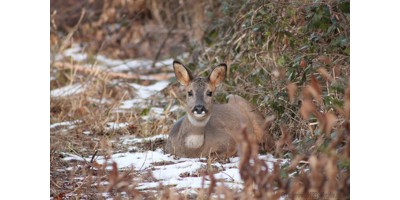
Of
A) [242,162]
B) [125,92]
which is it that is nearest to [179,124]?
[125,92]

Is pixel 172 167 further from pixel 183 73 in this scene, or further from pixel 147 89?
pixel 147 89

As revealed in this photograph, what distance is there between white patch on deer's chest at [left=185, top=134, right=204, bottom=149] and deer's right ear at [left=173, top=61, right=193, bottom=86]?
52cm

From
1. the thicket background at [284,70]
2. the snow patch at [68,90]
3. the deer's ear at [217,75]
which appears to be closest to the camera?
the thicket background at [284,70]

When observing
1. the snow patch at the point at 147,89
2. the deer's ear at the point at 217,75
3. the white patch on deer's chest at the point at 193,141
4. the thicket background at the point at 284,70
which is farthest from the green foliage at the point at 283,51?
the snow patch at the point at 147,89

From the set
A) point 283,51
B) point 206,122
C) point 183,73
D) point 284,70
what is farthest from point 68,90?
point 284,70

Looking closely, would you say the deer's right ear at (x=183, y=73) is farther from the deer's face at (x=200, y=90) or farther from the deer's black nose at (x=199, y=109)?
the deer's black nose at (x=199, y=109)

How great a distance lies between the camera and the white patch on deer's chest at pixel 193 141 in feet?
22.2

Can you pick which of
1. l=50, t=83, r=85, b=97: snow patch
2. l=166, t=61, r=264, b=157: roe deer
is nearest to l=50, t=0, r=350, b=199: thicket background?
l=166, t=61, r=264, b=157: roe deer

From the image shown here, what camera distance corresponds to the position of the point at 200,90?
6930 millimetres

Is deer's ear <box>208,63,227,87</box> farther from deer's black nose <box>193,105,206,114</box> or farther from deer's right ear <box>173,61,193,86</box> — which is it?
deer's black nose <box>193,105,206,114</box>

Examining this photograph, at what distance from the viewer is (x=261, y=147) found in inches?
268

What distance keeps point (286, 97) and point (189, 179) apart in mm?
Result: 1106

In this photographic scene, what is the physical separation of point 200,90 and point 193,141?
1.46 feet
